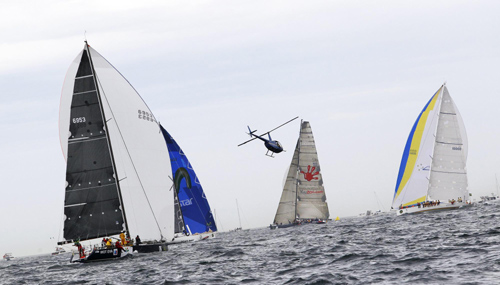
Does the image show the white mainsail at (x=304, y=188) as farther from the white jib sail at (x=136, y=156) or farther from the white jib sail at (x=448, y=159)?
the white jib sail at (x=136, y=156)

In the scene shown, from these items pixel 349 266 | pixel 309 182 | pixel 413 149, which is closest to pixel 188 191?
pixel 309 182

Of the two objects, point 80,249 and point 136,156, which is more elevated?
point 136,156

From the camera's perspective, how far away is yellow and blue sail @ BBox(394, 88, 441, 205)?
75.1 meters

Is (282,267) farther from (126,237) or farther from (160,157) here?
(160,157)

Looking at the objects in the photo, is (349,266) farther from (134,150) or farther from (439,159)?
(439,159)

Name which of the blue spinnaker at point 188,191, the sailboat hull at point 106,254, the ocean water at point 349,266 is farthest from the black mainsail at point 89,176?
the blue spinnaker at point 188,191

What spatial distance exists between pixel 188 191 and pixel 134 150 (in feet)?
88.0

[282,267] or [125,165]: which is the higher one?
[125,165]

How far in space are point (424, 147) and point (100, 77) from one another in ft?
157

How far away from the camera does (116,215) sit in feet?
129

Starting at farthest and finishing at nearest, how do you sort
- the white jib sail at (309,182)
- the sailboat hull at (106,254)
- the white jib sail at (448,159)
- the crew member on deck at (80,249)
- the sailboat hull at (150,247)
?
1. the white jib sail at (309,182)
2. the white jib sail at (448,159)
3. the sailboat hull at (150,247)
4. the crew member on deck at (80,249)
5. the sailboat hull at (106,254)

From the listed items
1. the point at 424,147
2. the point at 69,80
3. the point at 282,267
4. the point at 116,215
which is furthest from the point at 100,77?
the point at 424,147

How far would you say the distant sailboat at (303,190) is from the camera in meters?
83.4

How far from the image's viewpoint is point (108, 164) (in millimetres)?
39625
